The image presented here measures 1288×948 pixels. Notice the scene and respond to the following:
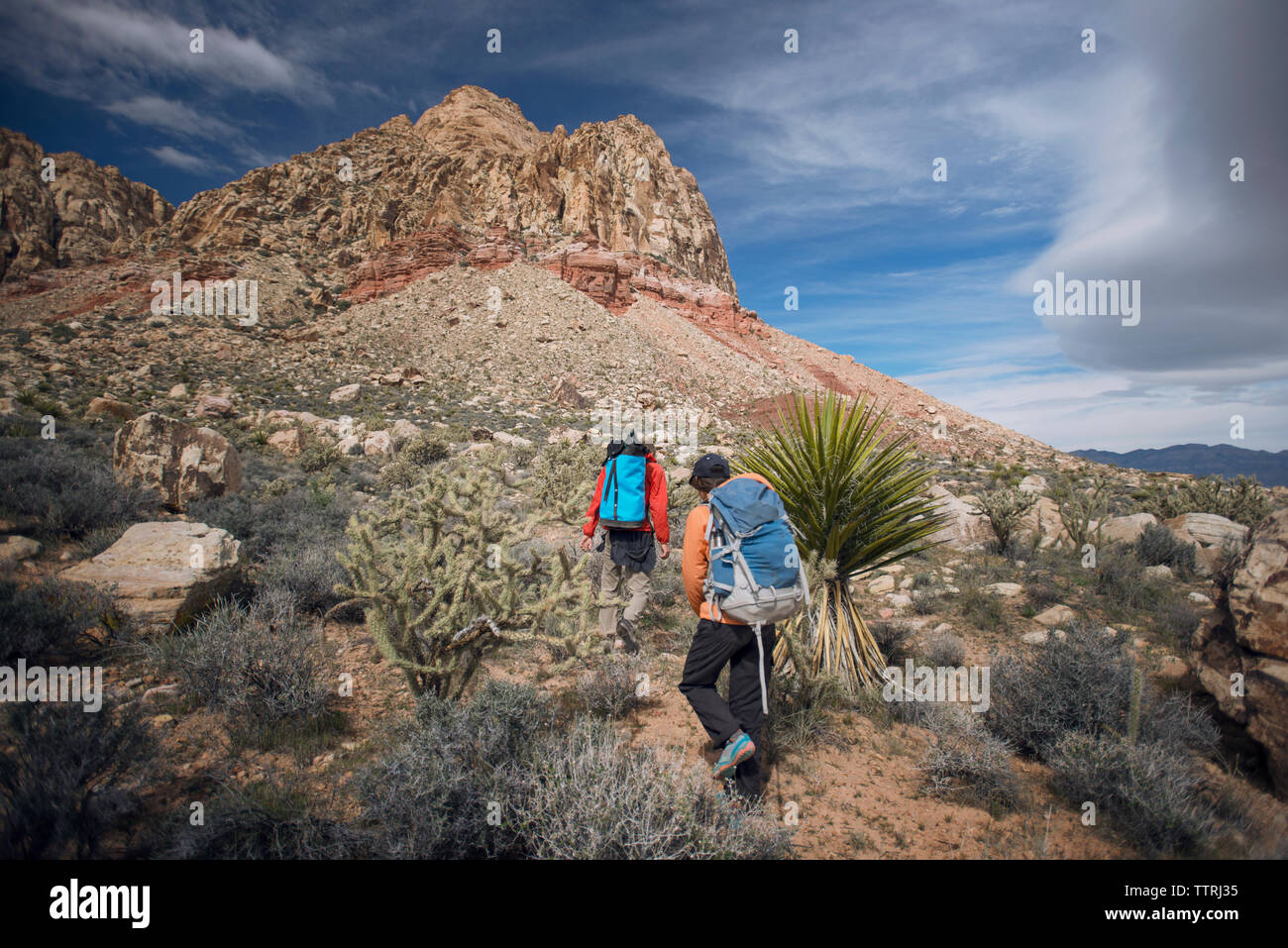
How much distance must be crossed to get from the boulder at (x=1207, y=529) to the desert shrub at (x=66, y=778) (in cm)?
1108

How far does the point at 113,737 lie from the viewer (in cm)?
235

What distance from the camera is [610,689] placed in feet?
12.1

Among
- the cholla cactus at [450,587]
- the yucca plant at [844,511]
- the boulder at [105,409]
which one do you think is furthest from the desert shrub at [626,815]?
the boulder at [105,409]

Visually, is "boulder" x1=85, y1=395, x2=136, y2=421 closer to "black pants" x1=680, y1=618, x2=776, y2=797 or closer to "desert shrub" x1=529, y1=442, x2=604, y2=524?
"desert shrub" x1=529, y1=442, x2=604, y2=524

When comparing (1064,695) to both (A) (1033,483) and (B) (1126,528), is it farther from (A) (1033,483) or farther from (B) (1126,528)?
(A) (1033,483)

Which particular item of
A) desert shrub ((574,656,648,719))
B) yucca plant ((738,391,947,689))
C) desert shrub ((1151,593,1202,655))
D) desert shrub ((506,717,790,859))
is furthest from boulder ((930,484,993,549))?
desert shrub ((506,717,790,859))

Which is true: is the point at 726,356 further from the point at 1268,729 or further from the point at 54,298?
the point at 54,298

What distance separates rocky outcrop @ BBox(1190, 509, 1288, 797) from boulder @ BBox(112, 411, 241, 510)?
10.3m

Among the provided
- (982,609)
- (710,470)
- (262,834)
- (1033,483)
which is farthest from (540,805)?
(1033,483)

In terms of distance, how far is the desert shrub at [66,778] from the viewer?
2.01 meters

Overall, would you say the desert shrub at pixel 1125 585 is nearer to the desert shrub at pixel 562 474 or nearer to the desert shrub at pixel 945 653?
the desert shrub at pixel 945 653

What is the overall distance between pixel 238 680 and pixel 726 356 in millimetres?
37416

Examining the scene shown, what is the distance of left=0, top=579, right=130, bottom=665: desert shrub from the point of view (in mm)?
3281
